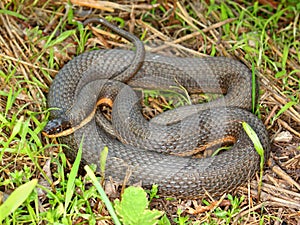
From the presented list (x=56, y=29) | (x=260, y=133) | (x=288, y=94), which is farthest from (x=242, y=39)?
(x=56, y=29)

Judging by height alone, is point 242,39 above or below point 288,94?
above

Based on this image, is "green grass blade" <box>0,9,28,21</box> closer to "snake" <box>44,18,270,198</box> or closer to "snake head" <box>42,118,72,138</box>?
Result: "snake" <box>44,18,270,198</box>

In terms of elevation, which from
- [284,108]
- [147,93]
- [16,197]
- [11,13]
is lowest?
[284,108]

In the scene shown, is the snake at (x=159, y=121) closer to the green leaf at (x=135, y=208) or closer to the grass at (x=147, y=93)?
the grass at (x=147, y=93)

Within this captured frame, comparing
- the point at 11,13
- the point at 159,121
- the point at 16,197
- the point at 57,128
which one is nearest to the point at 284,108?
the point at 159,121

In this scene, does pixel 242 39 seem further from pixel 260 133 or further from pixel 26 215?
pixel 26 215

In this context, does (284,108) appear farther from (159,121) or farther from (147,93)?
(147,93)

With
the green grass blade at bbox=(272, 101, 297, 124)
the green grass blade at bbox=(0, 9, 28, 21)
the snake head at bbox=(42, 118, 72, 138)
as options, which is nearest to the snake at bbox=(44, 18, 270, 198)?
the snake head at bbox=(42, 118, 72, 138)
